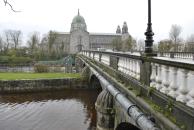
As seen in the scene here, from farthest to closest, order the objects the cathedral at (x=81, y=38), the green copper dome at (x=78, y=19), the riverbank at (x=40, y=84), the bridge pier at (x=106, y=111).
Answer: the green copper dome at (x=78, y=19), the cathedral at (x=81, y=38), the riverbank at (x=40, y=84), the bridge pier at (x=106, y=111)

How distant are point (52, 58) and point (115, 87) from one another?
7581 cm

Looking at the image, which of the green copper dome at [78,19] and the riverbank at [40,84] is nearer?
the riverbank at [40,84]

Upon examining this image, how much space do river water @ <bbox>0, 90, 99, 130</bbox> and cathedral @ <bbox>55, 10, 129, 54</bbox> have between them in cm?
7653

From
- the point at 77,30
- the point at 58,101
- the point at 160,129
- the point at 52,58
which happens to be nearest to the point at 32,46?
the point at 52,58

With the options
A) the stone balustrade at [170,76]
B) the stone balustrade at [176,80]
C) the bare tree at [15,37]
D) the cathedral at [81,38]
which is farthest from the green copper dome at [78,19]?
the stone balustrade at [176,80]

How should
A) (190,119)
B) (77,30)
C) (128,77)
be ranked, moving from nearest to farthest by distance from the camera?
(190,119)
(128,77)
(77,30)

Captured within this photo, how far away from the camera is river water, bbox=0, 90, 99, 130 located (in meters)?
17.5

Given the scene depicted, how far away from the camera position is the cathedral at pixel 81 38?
112938 millimetres

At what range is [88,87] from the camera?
32.4 m

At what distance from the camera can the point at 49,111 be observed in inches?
847

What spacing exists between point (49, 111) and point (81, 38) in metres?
92.8

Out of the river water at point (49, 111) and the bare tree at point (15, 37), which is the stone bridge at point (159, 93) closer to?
the river water at point (49, 111)

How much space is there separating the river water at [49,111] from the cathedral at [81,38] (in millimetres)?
76526

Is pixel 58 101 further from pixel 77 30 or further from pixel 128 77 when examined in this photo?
pixel 77 30
